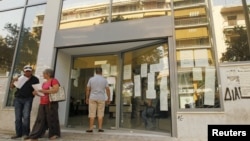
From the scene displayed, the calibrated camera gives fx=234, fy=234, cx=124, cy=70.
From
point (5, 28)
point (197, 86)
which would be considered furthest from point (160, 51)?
point (5, 28)

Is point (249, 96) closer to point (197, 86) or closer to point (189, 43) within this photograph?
point (197, 86)

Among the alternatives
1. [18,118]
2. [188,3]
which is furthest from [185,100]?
[18,118]

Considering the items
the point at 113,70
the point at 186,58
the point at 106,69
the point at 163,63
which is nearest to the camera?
the point at 186,58

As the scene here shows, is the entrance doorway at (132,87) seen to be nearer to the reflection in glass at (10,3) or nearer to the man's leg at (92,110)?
the man's leg at (92,110)

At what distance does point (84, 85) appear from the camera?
296 inches

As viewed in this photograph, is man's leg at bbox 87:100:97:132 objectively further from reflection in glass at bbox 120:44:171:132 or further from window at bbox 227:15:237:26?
window at bbox 227:15:237:26

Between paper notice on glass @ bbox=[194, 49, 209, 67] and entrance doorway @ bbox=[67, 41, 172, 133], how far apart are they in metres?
0.70

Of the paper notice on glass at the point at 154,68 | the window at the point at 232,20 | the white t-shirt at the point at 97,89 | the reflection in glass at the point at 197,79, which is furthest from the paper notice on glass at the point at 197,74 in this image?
the white t-shirt at the point at 97,89

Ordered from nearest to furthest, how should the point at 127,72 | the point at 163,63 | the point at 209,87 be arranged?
the point at 209,87 < the point at 163,63 < the point at 127,72

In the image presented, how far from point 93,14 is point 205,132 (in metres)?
4.49

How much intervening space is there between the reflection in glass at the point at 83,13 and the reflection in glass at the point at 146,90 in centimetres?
140

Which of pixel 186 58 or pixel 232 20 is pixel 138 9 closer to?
pixel 186 58

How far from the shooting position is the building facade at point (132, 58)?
209 inches

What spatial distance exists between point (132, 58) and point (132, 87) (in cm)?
86
